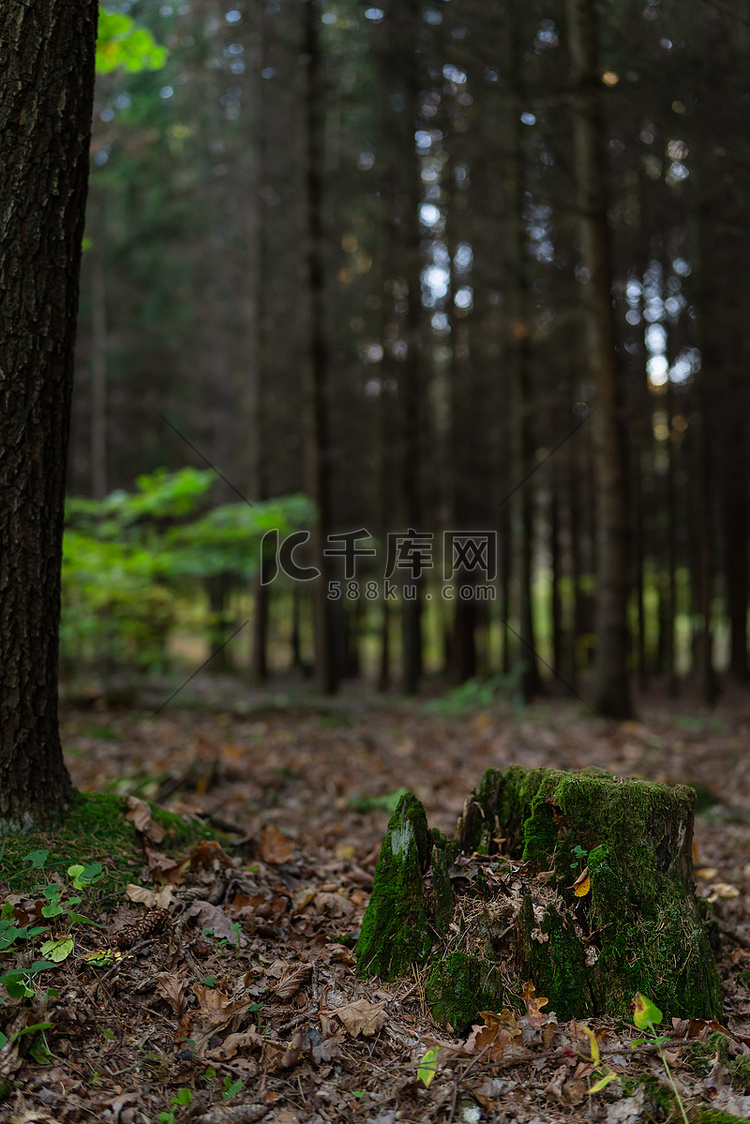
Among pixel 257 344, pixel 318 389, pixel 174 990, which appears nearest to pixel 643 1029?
pixel 174 990

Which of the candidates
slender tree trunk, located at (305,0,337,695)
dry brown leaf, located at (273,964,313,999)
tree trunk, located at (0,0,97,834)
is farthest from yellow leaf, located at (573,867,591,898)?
slender tree trunk, located at (305,0,337,695)

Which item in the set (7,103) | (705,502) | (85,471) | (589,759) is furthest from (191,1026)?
(85,471)

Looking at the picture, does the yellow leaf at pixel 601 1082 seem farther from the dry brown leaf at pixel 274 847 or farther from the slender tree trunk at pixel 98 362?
the slender tree trunk at pixel 98 362

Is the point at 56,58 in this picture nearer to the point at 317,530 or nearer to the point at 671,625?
the point at 317,530

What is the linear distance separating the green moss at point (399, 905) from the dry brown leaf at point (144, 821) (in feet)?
3.86

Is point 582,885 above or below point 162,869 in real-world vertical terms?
above

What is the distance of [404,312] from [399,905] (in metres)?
12.7

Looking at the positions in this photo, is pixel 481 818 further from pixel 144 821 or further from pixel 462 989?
pixel 144 821

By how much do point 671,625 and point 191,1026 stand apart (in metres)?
14.4

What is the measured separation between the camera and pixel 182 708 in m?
9.80

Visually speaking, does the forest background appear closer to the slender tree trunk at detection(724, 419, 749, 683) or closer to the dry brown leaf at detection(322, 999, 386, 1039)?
the slender tree trunk at detection(724, 419, 749, 683)

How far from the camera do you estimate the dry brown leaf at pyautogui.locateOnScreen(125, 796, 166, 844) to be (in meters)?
3.42

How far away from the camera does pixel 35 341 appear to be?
3012 millimetres

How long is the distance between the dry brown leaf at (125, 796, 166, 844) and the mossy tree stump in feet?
3.86
